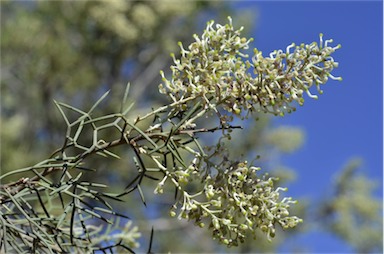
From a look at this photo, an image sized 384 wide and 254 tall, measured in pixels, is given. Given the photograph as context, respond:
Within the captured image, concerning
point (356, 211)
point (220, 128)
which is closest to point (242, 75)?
point (220, 128)

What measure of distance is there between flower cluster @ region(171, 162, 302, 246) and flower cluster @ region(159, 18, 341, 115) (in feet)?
0.17

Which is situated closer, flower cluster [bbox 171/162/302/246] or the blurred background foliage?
flower cluster [bbox 171/162/302/246]

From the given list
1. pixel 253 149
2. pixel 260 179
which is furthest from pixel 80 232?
pixel 253 149

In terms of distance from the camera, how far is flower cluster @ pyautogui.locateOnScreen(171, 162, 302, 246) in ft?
1.44

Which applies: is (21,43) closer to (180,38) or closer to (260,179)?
(180,38)

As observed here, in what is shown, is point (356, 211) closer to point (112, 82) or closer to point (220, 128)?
point (112, 82)

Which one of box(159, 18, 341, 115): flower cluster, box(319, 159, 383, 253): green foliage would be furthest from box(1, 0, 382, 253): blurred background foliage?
box(159, 18, 341, 115): flower cluster

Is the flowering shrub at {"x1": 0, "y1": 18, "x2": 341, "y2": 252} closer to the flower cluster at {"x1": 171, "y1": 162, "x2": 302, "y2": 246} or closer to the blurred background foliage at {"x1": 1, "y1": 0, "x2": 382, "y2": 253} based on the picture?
the flower cluster at {"x1": 171, "y1": 162, "x2": 302, "y2": 246}

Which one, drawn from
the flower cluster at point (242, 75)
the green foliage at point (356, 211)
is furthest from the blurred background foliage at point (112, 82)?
the flower cluster at point (242, 75)

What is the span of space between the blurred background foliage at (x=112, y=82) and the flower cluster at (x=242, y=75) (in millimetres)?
3138

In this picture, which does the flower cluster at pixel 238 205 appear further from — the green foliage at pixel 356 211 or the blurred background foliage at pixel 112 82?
the green foliage at pixel 356 211

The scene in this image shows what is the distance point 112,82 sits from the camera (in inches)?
171

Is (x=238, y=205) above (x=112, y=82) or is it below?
below

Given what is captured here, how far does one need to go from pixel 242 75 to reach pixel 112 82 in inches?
156
